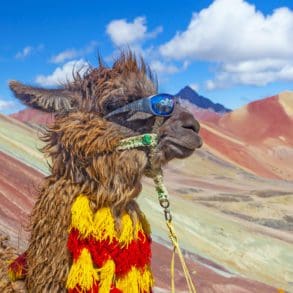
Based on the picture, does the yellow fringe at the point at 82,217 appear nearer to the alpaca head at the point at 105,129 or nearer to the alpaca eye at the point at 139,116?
the alpaca head at the point at 105,129

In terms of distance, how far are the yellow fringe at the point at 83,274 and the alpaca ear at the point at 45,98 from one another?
29.1 inches

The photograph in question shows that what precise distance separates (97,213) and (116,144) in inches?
14.2

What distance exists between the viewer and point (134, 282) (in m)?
2.69

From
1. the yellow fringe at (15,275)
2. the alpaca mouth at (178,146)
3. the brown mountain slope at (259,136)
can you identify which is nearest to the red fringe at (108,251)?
the yellow fringe at (15,275)

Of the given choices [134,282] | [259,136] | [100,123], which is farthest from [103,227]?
[259,136]

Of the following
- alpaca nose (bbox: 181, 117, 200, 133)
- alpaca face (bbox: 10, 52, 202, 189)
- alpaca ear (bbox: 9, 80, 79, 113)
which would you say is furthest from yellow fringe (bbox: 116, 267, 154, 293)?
alpaca ear (bbox: 9, 80, 79, 113)

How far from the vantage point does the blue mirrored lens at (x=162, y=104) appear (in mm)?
2830

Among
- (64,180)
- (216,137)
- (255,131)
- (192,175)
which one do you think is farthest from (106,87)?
(255,131)

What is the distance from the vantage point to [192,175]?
27.2m

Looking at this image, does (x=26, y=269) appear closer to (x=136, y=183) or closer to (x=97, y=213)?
(x=97, y=213)

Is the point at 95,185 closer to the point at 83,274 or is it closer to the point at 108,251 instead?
the point at 108,251

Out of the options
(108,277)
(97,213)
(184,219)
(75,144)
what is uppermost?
(75,144)

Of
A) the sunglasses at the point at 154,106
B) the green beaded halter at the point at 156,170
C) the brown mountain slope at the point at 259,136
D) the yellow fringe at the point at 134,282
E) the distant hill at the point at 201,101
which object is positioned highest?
the distant hill at the point at 201,101

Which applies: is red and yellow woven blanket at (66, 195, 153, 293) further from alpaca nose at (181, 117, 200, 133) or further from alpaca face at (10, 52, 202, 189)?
alpaca nose at (181, 117, 200, 133)
